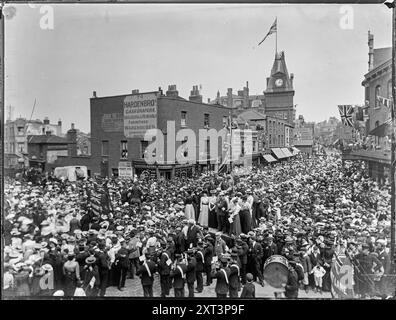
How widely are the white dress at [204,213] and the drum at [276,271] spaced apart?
103 centimetres

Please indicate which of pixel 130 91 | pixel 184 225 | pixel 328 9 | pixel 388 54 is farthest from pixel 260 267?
pixel 328 9

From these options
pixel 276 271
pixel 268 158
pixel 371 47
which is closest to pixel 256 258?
pixel 276 271

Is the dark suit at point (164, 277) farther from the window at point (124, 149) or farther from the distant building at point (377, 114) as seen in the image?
the distant building at point (377, 114)

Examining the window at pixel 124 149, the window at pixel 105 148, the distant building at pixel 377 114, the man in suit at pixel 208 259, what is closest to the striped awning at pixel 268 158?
the distant building at pixel 377 114

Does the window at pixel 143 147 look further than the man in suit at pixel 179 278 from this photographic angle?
Yes

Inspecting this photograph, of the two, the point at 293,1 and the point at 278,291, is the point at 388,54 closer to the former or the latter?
the point at 293,1

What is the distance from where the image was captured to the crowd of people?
13.4 feet

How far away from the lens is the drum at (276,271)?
13.4 feet

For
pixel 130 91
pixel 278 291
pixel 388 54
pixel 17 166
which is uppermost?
pixel 388 54

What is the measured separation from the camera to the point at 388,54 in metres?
4.04

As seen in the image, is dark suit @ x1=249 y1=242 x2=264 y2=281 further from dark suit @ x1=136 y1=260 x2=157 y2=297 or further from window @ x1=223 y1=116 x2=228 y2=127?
window @ x1=223 y1=116 x2=228 y2=127

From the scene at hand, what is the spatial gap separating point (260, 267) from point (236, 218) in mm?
729

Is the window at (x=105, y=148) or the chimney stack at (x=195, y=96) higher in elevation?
the chimney stack at (x=195, y=96)

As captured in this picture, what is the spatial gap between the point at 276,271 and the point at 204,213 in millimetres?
1251
